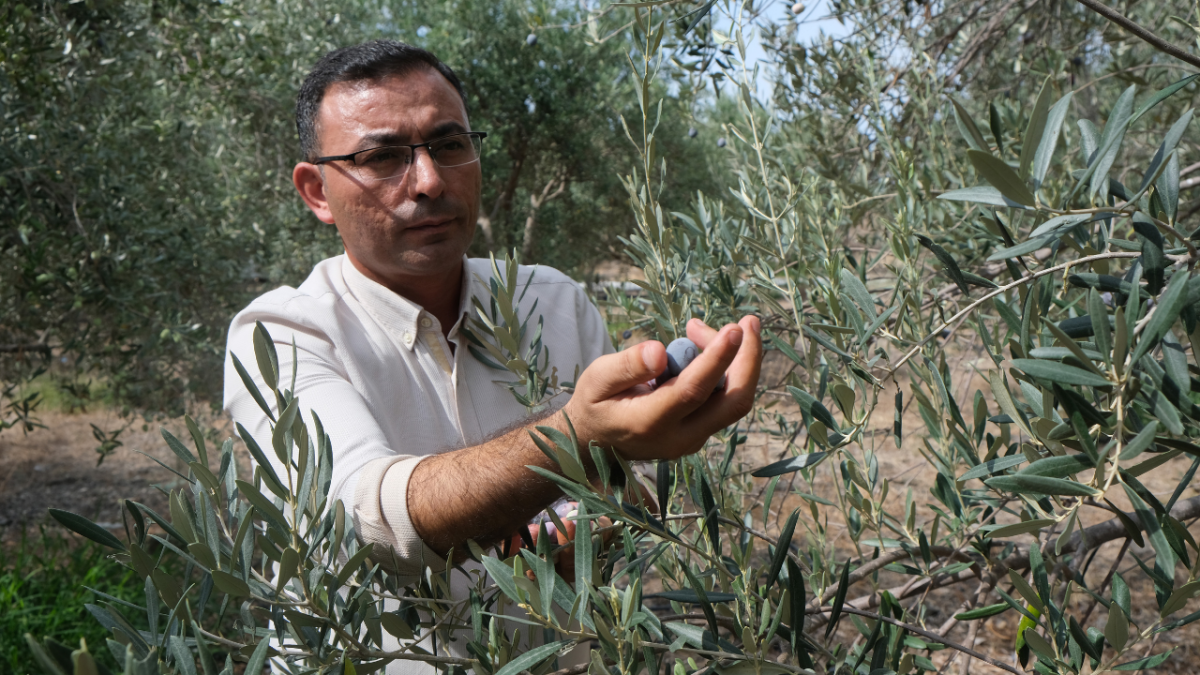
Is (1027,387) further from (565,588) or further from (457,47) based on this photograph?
(457,47)

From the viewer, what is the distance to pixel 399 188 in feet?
6.04

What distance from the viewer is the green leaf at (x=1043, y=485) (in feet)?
2.26

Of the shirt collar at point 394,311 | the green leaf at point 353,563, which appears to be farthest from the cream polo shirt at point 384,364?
the green leaf at point 353,563

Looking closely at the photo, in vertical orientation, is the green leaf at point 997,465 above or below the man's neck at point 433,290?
below

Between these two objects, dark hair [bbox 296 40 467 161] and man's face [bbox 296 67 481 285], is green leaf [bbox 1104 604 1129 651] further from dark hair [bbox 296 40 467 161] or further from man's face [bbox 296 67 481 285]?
dark hair [bbox 296 40 467 161]

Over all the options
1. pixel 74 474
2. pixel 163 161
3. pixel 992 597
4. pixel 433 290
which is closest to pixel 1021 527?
pixel 433 290

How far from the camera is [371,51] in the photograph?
1.94m

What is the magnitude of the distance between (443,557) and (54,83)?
153 inches

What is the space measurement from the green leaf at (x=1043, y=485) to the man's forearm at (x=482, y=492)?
20.0 inches

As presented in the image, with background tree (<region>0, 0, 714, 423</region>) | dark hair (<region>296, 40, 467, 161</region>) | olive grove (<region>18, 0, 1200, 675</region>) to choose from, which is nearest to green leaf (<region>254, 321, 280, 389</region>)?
olive grove (<region>18, 0, 1200, 675</region>)

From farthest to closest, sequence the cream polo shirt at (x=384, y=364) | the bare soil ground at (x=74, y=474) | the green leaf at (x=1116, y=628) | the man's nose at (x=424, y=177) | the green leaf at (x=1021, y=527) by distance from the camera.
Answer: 1. the bare soil ground at (x=74, y=474)
2. the man's nose at (x=424, y=177)
3. the cream polo shirt at (x=384, y=364)
4. the green leaf at (x=1116, y=628)
5. the green leaf at (x=1021, y=527)

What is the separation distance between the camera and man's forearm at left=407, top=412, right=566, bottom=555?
1087 millimetres

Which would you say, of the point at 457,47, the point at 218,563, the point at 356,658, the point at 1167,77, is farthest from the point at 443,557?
the point at 457,47

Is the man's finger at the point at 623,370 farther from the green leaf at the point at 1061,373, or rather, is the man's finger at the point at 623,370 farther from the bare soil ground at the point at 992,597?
the bare soil ground at the point at 992,597
